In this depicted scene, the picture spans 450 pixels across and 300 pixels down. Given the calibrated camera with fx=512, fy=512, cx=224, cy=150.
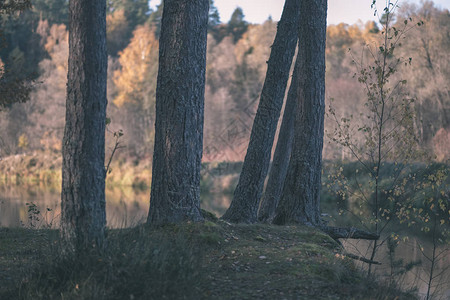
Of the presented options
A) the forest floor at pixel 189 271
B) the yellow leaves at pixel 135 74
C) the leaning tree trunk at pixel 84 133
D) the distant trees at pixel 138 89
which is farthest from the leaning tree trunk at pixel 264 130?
the yellow leaves at pixel 135 74

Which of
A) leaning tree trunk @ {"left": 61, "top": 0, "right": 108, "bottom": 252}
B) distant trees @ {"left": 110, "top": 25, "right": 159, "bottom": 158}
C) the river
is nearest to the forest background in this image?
distant trees @ {"left": 110, "top": 25, "right": 159, "bottom": 158}

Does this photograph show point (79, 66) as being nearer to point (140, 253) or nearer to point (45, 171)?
point (140, 253)

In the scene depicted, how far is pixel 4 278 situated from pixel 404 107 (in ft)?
17.9

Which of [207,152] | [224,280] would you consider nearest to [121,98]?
[207,152]

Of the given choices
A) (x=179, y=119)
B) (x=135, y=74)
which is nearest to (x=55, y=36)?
(x=135, y=74)

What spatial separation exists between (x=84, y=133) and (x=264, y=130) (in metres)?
3.85

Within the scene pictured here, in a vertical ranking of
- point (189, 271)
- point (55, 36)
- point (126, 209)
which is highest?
point (55, 36)

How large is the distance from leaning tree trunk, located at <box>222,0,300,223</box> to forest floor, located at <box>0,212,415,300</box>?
68.4 inches

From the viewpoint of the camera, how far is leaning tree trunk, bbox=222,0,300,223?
767 cm

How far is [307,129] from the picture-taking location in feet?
25.5

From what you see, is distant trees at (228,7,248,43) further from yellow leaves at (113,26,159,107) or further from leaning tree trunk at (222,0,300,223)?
leaning tree trunk at (222,0,300,223)

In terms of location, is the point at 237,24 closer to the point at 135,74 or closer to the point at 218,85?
the point at 218,85

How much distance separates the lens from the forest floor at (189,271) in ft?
12.7

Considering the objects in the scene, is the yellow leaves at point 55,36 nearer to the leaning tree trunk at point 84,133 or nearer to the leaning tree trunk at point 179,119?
the leaning tree trunk at point 179,119
